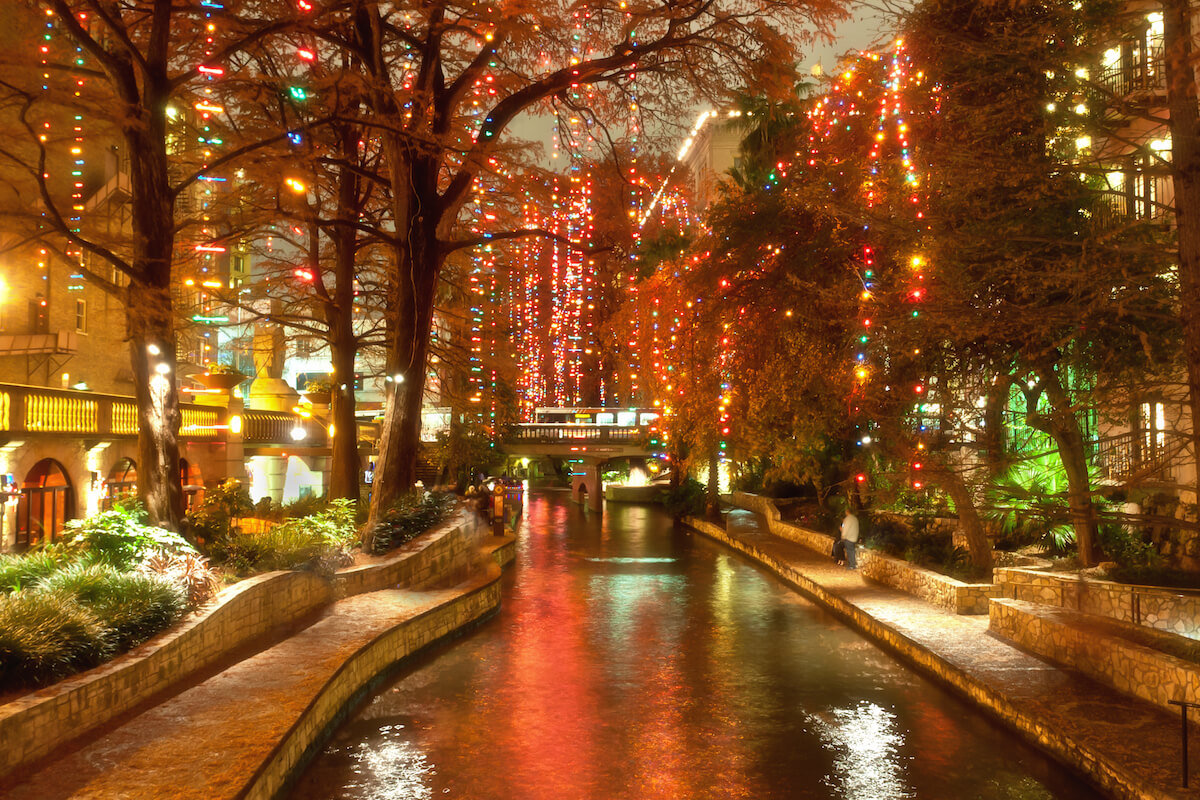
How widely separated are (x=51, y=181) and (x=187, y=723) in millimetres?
23263

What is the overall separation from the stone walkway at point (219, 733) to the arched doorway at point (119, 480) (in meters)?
11.6

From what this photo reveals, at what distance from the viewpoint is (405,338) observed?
63.7 ft

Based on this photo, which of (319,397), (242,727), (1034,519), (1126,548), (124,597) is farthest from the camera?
(319,397)

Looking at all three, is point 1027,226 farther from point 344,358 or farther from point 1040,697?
point 344,358

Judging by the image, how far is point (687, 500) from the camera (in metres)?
44.8

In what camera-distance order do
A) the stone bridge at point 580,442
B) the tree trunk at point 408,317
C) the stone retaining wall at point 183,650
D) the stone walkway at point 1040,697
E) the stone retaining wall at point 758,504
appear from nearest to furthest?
the stone retaining wall at point 183,650 < the stone walkway at point 1040,697 < the tree trunk at point 408,317 < the stone retaining wall at point 758,504 < the stone bridge at point 580,442

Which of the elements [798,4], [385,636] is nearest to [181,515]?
[385,636]

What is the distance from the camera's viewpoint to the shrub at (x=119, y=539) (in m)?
11.5

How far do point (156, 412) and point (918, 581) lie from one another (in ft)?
41.4

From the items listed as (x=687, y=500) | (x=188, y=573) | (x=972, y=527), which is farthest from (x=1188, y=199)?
(x=687, y=500)

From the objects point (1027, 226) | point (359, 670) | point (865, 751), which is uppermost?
point (1027, 226)

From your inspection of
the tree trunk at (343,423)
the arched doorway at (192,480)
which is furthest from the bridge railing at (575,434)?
the tree trunk at (343,423)

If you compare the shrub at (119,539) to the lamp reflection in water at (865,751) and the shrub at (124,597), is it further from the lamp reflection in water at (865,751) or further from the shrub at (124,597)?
the lamp reflection in water at (865,751)

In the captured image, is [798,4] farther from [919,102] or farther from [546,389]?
[546,389]
